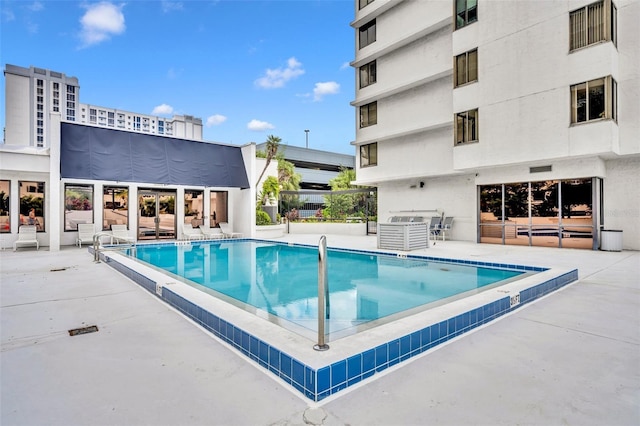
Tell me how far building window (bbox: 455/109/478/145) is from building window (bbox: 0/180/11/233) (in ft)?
56.1

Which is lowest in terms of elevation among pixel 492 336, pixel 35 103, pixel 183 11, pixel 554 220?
pixel 492 336

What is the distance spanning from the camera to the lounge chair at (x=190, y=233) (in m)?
15.6

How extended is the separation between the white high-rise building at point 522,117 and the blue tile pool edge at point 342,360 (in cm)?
913

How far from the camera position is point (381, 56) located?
18734mm

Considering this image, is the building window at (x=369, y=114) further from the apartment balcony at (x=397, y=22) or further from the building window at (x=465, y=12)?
the building window at (x=465, y=12)

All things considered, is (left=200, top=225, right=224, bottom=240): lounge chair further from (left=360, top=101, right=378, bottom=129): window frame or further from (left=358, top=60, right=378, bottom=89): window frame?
(left=358, top=60, right=378, bottom=89): window frame

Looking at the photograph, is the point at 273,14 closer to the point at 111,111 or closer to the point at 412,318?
the point at 412,318

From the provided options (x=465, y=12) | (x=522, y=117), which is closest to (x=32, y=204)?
(x=522, y=117)

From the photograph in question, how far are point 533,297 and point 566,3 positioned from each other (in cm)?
1101

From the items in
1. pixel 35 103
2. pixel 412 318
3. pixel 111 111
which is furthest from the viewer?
pixel 111 111

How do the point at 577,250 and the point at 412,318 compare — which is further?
the point at 577,250

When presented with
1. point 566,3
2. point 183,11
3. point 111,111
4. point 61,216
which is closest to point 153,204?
point 61,216

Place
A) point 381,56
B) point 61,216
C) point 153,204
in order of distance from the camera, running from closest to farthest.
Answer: point 61,216, point 153,204, point 381,56

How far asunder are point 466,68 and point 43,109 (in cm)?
9851
